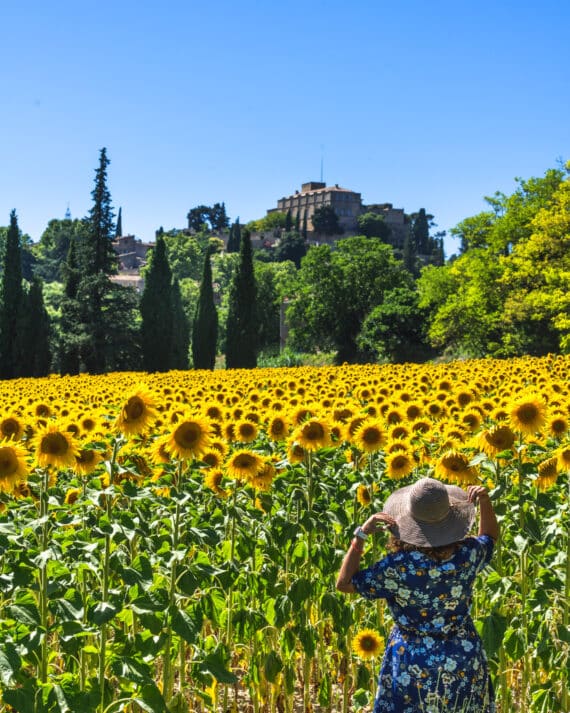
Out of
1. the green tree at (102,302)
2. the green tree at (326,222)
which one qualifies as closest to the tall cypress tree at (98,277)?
the green tree at (102,302)

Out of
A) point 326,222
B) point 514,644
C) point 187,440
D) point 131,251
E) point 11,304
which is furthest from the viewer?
point 131,251

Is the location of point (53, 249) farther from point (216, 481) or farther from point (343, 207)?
point (216, 481)

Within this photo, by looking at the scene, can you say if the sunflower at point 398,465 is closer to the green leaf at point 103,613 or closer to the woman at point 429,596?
the woman at point 429,596

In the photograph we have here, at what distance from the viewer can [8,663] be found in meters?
3.31

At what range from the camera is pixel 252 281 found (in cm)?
5388

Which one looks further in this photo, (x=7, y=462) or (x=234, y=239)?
(x=234, y=239)

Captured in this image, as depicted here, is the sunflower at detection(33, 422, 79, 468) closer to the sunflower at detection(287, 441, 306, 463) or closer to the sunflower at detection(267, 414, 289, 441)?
the sunflower at detection(287, 441, 306, 463)

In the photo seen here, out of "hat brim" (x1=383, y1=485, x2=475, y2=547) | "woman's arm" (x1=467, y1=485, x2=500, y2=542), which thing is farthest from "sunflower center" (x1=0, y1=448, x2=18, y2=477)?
"woman's arm" (x1=467, y1=485, x2=500, y2=542)

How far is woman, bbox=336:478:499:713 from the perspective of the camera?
342 cm

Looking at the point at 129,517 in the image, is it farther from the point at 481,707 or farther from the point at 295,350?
the point at 295,350

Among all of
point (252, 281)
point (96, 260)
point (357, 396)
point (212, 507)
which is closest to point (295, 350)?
point (252, 281)

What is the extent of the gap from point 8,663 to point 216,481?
2509mm

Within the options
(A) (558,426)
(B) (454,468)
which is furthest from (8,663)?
(A) (558,426)

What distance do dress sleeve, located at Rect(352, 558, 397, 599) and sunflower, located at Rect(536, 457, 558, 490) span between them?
1976mm
